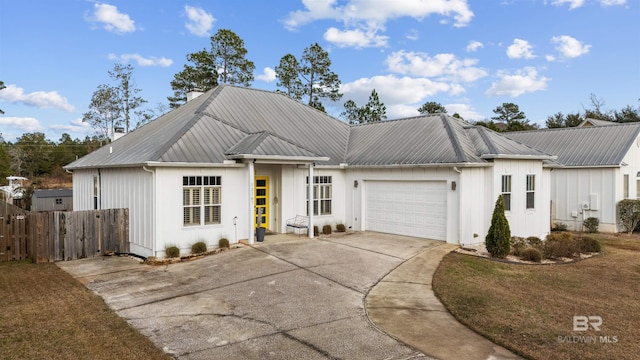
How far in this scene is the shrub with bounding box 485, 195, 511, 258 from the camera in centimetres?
1216

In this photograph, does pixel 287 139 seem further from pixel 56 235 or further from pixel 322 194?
pixel 56 235

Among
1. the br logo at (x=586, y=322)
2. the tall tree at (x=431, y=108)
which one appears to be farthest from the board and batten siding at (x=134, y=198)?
the tall tree at (x=431, y=108)

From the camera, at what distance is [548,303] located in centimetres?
792

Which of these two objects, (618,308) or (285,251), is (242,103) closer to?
(285,251)

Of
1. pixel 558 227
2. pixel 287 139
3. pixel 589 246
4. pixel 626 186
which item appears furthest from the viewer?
pixel 558 227

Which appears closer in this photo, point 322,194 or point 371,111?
point 322,194

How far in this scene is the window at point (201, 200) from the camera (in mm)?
12805

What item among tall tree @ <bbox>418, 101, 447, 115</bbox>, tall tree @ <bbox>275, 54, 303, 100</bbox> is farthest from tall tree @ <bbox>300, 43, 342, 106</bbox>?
tall tree @ <bbox>418, 101, 447, 115</bbox>

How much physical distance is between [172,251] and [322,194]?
704 cm

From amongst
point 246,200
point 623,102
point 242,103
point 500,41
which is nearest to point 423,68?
point 500,41

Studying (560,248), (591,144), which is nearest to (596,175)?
(591,144)

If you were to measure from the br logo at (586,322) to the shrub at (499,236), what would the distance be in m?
5.09

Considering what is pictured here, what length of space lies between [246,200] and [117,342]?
820 centimetres

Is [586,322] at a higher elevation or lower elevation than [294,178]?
lower
